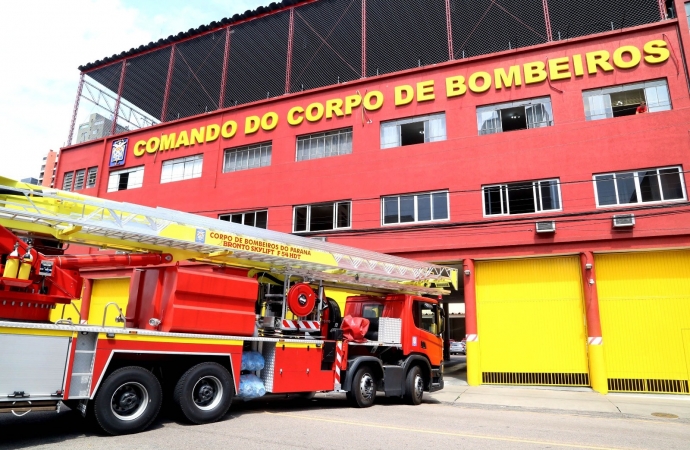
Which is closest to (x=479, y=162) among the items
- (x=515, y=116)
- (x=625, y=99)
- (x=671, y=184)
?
(x=515, y=116)

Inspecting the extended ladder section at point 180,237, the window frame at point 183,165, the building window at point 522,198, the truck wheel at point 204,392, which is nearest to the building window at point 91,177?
the window frame at point 183,165

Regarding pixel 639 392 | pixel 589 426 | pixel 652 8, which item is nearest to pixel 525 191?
pixel 639 392

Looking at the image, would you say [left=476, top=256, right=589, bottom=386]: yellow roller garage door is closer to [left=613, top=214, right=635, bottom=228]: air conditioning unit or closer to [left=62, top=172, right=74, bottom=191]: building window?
[left=613, top=214, right=635, bottom=228]: air conditioning unit

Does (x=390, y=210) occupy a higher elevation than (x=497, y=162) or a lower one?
lower

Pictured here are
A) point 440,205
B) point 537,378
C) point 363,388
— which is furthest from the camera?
point 440,205

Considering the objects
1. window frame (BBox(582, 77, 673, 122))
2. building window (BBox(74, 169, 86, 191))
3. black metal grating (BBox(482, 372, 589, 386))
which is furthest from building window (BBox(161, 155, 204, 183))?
window frame (BBox(582, 77, 673, 122))

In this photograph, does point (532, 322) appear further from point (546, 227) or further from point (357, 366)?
point (357, 366)

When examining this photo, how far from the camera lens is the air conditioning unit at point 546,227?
57.2 feet

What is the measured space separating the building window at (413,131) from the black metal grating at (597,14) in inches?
270

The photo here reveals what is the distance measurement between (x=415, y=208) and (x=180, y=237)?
12551 millimetres

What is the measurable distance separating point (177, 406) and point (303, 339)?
3.31m

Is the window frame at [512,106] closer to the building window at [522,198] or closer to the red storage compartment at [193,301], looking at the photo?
the building window at [522,198]

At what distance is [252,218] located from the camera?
23.7m

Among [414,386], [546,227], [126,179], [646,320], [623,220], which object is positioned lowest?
[414,386]
